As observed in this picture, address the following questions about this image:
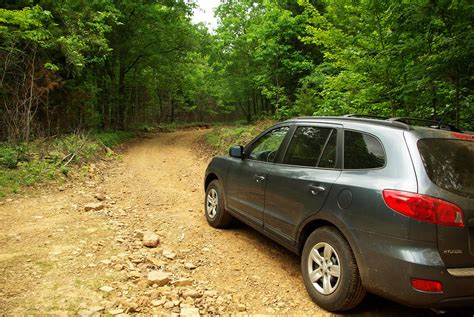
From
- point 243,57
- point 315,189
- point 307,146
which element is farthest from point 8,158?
point 243,57

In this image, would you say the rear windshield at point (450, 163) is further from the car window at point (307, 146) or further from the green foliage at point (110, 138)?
the green foliage at point (110, 138)

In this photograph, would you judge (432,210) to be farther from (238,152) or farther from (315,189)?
(238,152)

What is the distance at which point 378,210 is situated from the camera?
2695 mm

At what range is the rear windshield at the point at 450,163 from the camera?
2635 millimetres

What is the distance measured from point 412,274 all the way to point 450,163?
39.0 inches

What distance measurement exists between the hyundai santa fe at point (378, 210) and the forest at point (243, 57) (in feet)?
7.90

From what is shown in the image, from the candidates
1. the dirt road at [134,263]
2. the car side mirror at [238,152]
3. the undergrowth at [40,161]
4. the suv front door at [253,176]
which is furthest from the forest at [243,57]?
the dirt road at [134,263]

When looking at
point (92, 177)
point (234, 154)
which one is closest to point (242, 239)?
point (234, 154)

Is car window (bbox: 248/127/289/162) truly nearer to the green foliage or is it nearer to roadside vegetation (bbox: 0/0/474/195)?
roadside vegetation (bbox: 0/0/474/195)

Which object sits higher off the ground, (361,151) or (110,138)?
(361,151)

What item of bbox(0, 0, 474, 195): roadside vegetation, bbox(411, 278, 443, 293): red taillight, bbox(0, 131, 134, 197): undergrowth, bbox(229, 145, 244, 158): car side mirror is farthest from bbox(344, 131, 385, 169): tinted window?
bbox(0, 131, 134, 197): undergrowth

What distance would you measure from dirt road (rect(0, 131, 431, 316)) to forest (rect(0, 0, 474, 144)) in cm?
358

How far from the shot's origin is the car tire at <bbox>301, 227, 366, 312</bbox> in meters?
2.88

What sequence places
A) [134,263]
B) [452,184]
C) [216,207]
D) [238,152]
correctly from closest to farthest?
[452,184] < [134,263] < [238,152] < [216,207]
